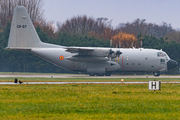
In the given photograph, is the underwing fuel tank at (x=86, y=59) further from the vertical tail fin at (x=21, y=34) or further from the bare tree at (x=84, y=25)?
the bare tree at (x=84, y=25)

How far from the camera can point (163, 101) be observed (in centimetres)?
1731

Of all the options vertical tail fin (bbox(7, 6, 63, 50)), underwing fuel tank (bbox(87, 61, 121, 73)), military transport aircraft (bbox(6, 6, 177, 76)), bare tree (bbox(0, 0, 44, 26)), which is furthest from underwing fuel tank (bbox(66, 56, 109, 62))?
bare tree (bbox(0, 0, 44, 26))

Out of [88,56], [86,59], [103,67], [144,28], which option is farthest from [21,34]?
[144,28]

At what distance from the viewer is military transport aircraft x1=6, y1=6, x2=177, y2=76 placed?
4741cm

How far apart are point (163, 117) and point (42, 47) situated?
3833 cm

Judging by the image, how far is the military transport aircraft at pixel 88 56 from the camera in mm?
47406

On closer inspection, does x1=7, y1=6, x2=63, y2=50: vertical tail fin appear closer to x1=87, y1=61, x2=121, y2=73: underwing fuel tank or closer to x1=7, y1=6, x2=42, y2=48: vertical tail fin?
x1=7, y1=6, x2=42, y2=48: vertical tail fin

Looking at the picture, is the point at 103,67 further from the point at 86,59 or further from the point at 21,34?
the point at 21,34

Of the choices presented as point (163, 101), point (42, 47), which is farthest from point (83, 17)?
point (163, 101)

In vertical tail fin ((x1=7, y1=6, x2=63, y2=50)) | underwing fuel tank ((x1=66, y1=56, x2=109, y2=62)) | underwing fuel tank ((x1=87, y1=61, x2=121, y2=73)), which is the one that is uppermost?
vertical tail fin ((x1=7, y1=6, x2=63, y2=50))

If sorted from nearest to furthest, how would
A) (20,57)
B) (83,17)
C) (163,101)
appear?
(163,101) < (20,57) < (83,17)

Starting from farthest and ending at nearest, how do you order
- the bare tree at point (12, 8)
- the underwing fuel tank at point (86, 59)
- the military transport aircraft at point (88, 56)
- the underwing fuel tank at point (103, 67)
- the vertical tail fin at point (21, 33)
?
1. the bare tree at point (12, 8)
2. the vertical tail fin at point (21, 33)
3. the underwing fuel tank at point (103, 67)
4. the military transport aircraft at point (88, 56)
5. the underwing fuel tank at point (86, 59)

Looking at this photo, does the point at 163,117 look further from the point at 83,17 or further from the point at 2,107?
the point at 83,17

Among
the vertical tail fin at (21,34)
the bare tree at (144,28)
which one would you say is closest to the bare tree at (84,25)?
the bare tree at (144,28)
